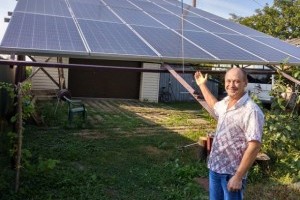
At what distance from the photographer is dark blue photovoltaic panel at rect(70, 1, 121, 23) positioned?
8852mm

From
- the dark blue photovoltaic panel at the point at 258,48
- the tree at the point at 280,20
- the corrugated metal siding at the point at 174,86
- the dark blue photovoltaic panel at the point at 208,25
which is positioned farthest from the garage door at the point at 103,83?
the tree at the point at 280,20

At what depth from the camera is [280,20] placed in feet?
104

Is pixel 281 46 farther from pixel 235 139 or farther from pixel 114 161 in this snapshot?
pixel 235 139

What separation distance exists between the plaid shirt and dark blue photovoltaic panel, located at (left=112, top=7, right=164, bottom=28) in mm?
5639

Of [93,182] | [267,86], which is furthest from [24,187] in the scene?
[267,86]

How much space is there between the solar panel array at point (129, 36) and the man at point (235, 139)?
3.15m

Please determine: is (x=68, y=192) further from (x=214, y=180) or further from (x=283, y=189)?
(x=283, y=189)

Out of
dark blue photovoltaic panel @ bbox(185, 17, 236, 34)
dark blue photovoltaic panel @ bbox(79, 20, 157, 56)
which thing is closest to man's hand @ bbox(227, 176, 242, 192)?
dark blue photovoltaic panel @ bbox(79, 20, 157, 56)

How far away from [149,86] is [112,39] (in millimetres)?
11497

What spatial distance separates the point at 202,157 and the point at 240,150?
14.2 feet

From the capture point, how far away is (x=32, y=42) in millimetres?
6254

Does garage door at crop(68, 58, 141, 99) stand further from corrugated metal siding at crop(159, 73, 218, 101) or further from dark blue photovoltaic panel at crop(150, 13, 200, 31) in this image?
dark blue photovoltaic panel at crop(150, 13, 200, 31)

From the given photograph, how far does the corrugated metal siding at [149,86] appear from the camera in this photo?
61.6 feet

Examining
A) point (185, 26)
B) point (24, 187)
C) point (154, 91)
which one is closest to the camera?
point (24, 187)
